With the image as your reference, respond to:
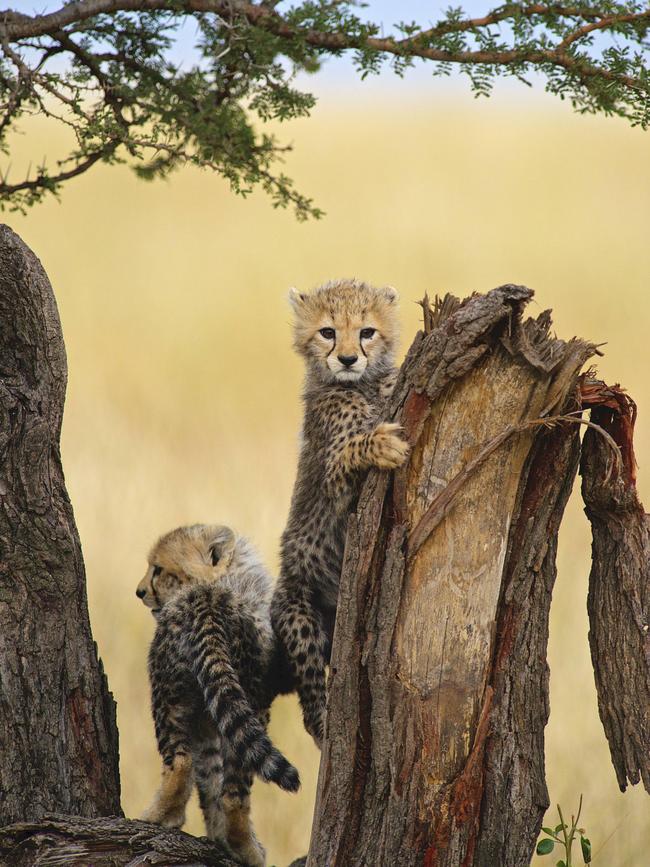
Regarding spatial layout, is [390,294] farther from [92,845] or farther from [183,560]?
[92,845]

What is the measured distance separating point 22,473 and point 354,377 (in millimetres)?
1297

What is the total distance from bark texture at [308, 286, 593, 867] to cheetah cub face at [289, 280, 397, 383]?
36.8 inches

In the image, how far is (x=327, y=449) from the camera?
3.78 metres

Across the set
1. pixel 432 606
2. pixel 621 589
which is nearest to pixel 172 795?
pixel 432 606

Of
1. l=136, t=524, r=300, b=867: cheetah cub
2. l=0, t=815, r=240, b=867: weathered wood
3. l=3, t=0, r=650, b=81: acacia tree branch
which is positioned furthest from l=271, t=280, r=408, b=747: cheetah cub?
l=3, t=0, r=650, b=81: acacia tree branch

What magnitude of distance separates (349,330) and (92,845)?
6.47 feet

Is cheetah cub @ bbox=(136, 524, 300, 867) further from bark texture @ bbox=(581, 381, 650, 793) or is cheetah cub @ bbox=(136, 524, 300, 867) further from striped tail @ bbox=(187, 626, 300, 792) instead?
bark texture @ bbox=(581, 381, 650, 793)

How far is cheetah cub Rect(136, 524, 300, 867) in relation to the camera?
340 cm

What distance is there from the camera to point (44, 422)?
3.39 metres

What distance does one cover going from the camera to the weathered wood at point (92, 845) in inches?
128

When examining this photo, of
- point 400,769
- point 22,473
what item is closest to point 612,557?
point 400,769

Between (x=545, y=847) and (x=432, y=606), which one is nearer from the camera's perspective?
(x=432, y=606)

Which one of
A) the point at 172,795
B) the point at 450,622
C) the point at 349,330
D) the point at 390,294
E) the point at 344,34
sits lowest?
the point at 172,795

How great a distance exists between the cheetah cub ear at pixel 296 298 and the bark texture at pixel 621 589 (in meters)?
1.45
